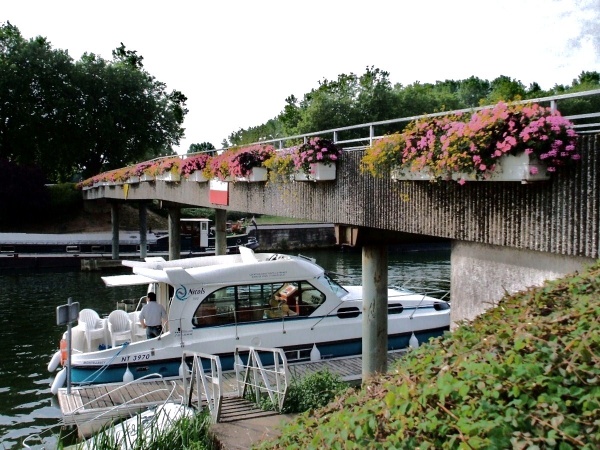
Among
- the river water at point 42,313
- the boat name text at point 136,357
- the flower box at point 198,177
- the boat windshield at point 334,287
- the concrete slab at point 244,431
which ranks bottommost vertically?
the river water at point 42,313

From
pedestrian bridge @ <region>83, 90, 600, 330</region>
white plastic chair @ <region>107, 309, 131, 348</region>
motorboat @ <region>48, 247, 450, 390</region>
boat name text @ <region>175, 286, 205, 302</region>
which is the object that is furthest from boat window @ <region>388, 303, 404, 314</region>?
white plastic chair @ <region>107, 309, 131, 348</region>

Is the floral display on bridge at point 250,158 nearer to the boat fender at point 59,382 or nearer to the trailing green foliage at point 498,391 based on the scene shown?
the boat fender at point 59,382

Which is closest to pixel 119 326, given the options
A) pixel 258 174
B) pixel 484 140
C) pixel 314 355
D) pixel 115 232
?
pixel 314 355

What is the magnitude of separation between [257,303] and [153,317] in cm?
239

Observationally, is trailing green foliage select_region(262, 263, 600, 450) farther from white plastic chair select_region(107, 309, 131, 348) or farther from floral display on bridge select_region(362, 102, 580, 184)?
white plastic chair select_region(107, 309, 131, 348)

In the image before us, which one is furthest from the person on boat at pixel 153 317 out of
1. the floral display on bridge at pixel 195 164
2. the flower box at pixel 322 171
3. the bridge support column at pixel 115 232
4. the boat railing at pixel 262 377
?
the bridge support column at pixel 115 232

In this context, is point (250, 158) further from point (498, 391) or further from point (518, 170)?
point (498, 391)

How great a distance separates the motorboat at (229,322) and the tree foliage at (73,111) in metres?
38.4

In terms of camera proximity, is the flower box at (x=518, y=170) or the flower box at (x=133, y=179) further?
the flower box at (x=133, y=179)

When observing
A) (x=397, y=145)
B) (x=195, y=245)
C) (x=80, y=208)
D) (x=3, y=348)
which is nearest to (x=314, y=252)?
(x=195, y=245)

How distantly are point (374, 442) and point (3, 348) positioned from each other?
19.7m

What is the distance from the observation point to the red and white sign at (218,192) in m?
17.4

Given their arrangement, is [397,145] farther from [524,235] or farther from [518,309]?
[518,309]

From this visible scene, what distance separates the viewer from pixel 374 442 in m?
4.64
